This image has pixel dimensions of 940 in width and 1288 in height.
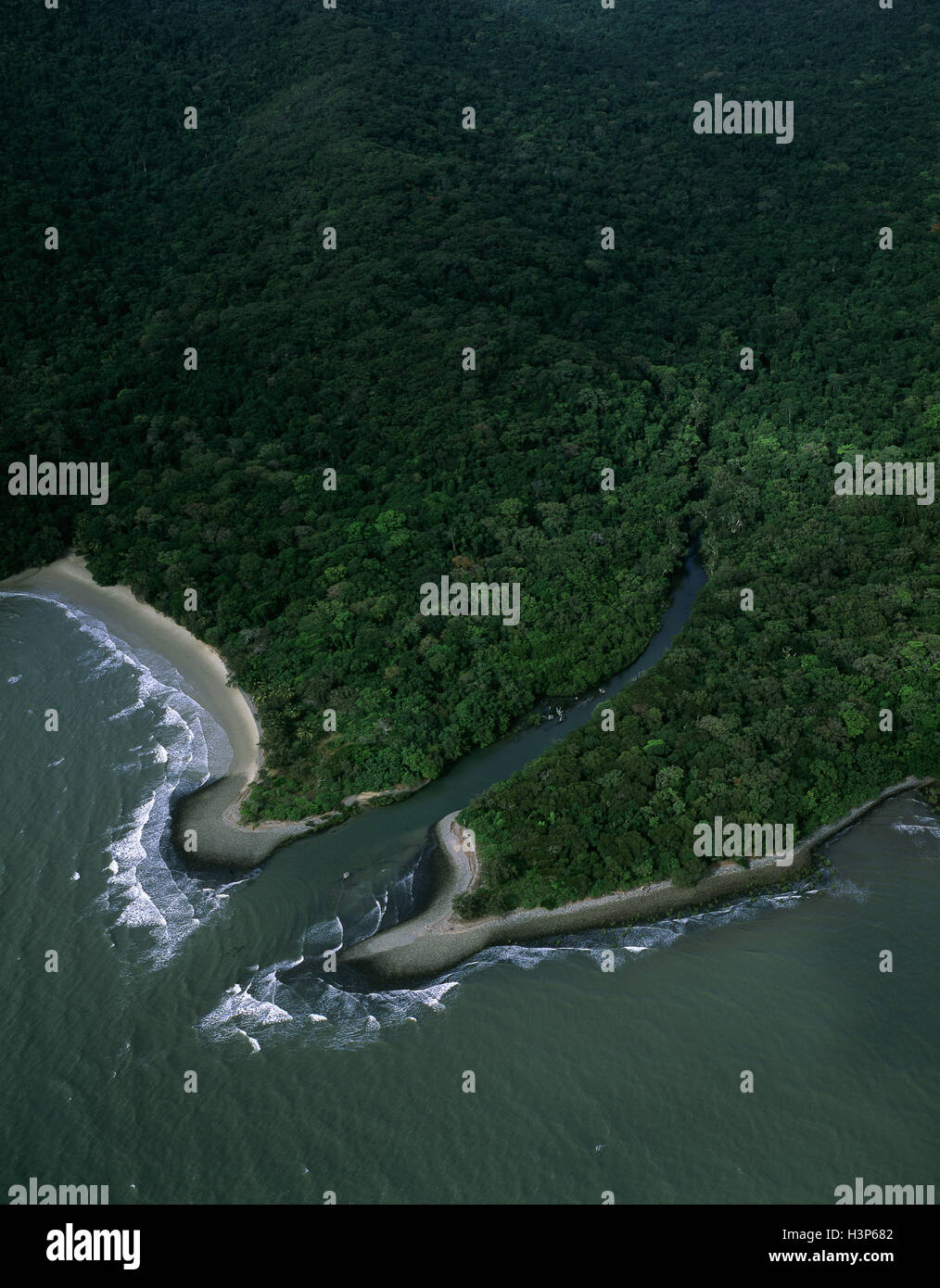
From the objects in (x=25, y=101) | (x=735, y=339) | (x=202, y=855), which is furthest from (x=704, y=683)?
(x=25, y=101)

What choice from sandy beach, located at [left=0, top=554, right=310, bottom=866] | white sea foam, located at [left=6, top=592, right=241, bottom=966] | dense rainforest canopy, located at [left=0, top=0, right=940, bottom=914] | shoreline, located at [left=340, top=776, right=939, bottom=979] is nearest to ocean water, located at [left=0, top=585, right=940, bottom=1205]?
white sea foam, located at [left=6, top=592, right=241, bottom=966]

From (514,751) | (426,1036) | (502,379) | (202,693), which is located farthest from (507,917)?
(502,379)

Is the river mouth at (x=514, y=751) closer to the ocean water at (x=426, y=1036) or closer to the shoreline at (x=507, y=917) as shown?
the ocean water at (x=426, y=1036)

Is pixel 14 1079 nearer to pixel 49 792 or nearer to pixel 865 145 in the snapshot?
pixel 49 792

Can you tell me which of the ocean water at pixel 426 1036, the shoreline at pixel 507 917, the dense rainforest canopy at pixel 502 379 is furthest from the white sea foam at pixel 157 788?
the shoreline at pixel 507 917

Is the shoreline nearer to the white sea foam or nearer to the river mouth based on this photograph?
the river mouth
